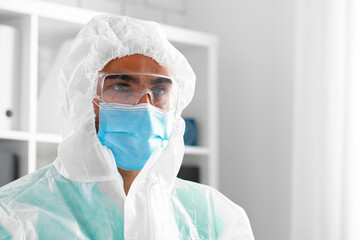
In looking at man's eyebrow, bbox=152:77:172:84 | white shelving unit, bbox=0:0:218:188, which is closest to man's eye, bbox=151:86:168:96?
man's eyebrow, bbox=152:77:172:84

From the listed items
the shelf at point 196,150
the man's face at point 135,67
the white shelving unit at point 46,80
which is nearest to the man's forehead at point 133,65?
→ the man's face at point 135,67

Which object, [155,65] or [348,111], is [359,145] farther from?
[155,65]

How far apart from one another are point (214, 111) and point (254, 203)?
0.46 metres

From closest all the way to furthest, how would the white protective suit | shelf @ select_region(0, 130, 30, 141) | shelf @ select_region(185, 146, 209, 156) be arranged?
the white protective suit, shelf @ select_region(0, 130, 30, 141), shelf @ select_region(185, 146, 209, 156)

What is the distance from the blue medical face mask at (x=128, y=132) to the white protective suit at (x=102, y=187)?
0.02 metres

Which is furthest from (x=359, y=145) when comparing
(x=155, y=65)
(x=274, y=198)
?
(x=155, y=65)

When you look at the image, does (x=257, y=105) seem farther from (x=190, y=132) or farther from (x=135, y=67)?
(x=135, y=67)

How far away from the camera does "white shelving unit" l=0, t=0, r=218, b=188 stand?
2.13 metres

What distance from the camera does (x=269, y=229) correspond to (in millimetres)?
2623

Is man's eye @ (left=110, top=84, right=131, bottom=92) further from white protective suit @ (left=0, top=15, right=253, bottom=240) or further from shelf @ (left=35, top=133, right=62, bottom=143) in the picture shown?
shelf @ (left=35, top=133, right=62, bottom=143)

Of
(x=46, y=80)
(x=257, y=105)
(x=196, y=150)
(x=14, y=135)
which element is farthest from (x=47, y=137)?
(x=257, y=105)

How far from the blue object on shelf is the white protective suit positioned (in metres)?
0.98

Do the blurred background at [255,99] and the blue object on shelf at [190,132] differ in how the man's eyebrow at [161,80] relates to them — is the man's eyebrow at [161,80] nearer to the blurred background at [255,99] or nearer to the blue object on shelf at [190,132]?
the blurred background at [255,99]

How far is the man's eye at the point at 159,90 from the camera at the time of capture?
1.53m
